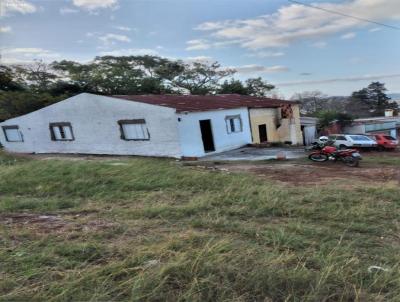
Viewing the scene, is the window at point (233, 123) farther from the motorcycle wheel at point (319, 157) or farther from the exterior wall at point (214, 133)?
the motorcycle wheel at point (319, 157)

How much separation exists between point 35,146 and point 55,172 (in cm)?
1598

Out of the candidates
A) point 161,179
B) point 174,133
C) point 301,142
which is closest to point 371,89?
point 301,142

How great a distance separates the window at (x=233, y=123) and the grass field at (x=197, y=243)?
489 inches

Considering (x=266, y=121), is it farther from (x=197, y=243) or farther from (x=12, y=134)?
(x=197, y=243)

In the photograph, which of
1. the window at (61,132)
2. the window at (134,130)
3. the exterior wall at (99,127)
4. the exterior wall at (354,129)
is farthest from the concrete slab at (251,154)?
the exterior wall at (354,129)

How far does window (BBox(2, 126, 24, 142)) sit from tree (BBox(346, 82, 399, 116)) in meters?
48.8

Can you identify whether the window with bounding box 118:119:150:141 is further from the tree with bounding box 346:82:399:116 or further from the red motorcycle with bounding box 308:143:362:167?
the tree with bounding box 346:82:399:116

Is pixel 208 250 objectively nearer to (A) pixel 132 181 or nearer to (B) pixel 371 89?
(A) pixel 132 181

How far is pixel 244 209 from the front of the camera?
18.7 feet

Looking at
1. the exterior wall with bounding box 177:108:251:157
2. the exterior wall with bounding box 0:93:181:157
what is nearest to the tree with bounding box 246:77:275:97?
the exterior wall with bounding box 177:108:251:157

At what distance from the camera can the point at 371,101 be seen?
56906 millimetres

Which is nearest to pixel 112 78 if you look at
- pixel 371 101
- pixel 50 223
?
pixel 50 223

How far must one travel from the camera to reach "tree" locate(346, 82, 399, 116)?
55.2 meters

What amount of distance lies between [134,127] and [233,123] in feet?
19.6
